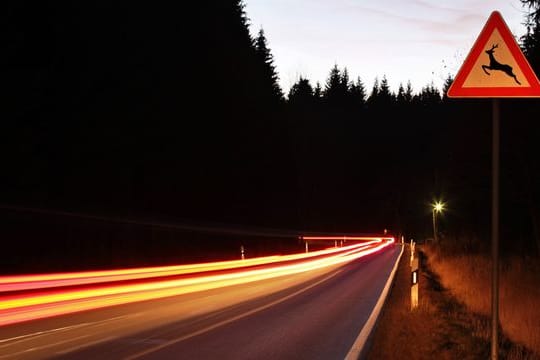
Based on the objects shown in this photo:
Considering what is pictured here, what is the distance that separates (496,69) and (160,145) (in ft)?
124

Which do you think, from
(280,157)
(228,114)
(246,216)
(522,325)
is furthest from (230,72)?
(522,325)

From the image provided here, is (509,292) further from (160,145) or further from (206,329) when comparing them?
(160,145)

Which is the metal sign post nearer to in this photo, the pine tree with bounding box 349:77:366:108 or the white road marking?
the white road marking

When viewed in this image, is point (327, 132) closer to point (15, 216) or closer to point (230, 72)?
point (230, 72)

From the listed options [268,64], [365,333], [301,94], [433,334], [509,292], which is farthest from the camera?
[301,94]

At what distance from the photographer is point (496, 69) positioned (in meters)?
6.55

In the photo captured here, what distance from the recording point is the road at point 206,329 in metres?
9.29

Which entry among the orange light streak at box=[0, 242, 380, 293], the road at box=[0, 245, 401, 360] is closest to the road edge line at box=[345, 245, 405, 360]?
the road at box=[0, 245, 401, 360]

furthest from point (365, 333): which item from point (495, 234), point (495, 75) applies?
point (495, 75)

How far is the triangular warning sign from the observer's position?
646 cm

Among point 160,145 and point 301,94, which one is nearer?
point 160,145

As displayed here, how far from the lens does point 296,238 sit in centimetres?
5750

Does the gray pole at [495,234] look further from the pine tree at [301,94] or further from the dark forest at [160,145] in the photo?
the pine tree at [301,94]

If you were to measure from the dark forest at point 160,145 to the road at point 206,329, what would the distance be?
960 cm
